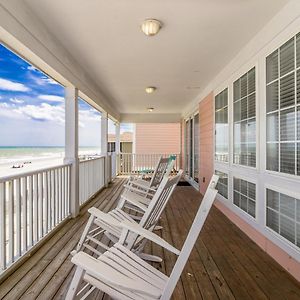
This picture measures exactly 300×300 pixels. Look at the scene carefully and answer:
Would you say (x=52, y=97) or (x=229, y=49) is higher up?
(x=52, y=97)

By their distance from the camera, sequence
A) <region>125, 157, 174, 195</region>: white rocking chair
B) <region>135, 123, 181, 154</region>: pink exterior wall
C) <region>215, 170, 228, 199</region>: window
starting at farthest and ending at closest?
1. <region>135, 123, 181, 154</region>: pink exterior wall
2. <region>215, 170, 228, 199</region>: window
3. <region>125, 157, 174, 195</region>: white rocking chair

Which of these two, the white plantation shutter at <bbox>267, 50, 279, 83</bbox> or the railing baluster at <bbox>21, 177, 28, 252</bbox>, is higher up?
the white plantation shutter at <bbox>267, 50, 279, 83</bbox>

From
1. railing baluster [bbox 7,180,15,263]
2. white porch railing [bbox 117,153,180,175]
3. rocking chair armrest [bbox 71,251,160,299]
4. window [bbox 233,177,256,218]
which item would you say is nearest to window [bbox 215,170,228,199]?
window [bbox 233,177,256,218]

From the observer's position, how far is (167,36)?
10.2 feet

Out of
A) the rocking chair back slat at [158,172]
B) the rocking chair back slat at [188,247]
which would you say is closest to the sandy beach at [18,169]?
the rocking chair back slat at [158,172]

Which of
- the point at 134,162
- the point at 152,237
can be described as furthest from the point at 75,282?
the point at 134,162

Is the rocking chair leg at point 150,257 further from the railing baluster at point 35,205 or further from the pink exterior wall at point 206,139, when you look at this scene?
the pink exterior wall at point 206,139

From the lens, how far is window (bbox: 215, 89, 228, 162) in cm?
448

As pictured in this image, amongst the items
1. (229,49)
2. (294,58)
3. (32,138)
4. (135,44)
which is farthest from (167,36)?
(32,138)

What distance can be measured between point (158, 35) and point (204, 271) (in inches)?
101

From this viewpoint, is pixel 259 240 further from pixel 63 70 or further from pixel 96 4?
pixel 63 70

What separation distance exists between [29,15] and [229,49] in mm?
2431

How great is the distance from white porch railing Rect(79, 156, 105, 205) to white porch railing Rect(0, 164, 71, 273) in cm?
83

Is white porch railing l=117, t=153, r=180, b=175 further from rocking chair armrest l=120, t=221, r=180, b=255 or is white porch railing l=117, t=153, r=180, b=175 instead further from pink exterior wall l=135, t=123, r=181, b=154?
rocking chair armrest l=120, t=221, r=180, b=255
